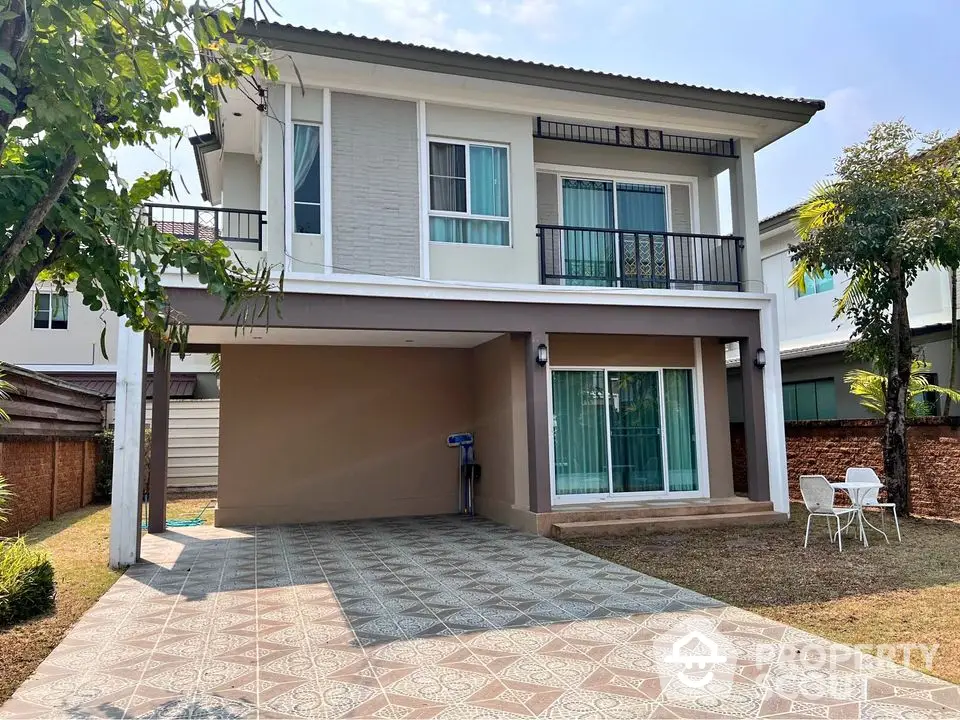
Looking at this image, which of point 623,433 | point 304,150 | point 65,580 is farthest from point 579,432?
point 65,580

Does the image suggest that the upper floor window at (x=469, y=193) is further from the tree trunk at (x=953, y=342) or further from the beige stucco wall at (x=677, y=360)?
the tree trunk at (x=953, y=342)

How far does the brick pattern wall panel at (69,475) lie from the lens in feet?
40.3

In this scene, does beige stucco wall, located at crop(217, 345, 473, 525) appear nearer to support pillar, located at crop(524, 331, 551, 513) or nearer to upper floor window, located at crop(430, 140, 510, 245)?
support pillar, located at crop(524, 331, 551, 513)

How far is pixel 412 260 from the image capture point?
9.60 meters

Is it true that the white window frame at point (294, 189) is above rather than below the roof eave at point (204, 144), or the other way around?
below

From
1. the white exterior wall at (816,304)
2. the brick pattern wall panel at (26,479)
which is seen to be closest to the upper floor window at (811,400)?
the white exterior wall at (816,304)

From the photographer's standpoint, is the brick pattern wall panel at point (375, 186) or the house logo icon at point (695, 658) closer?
the house logo icon at point (695, 658)

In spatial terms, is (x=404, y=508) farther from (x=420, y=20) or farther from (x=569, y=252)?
(x=420, y=20)

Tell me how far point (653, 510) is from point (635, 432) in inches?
63.8

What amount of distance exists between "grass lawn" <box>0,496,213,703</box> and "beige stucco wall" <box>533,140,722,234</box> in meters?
8.25

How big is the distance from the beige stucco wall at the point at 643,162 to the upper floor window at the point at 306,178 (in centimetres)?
374

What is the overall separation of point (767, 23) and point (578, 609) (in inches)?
277

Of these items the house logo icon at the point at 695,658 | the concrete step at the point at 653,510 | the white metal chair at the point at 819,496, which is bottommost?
the house logo icon at the point at 695,658

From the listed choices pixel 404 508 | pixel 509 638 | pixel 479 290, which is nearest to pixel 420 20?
pixel 509 638
